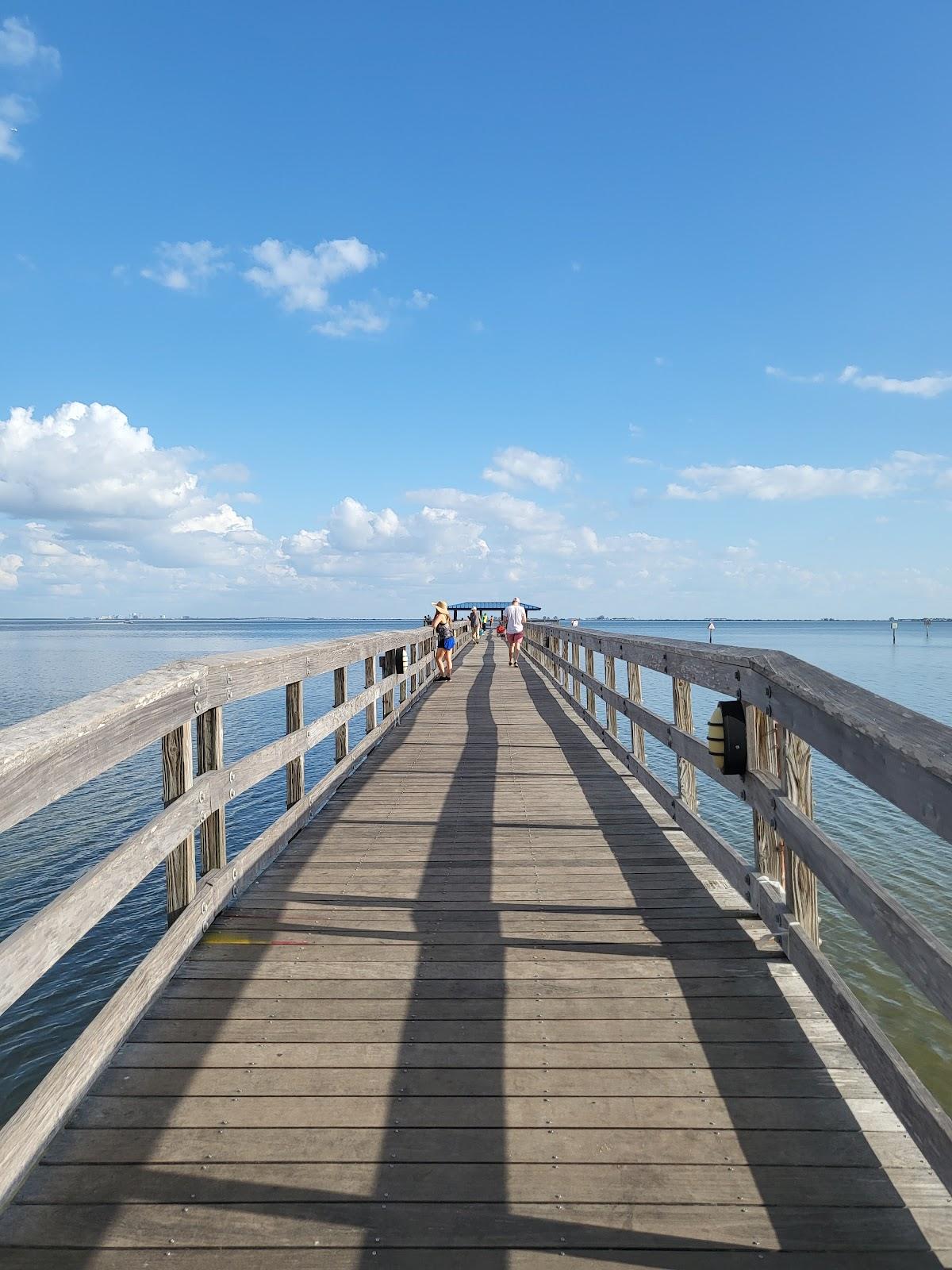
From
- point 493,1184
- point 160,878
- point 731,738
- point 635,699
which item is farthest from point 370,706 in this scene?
point 493,1184

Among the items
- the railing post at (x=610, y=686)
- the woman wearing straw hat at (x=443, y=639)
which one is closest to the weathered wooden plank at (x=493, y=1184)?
the railing post at (x=610, y=686)

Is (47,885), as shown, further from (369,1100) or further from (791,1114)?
(791,1114)

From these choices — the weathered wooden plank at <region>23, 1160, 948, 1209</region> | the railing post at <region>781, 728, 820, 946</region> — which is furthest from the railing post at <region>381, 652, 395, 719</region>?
Answer: the weathered wooden plank at <region>23, 1160, 948, 1209</region>

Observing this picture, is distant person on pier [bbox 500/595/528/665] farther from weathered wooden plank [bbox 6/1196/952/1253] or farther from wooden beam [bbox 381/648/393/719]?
weathered wooden plank [bbox 6/1196/952/1253]

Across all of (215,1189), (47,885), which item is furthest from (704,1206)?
(47,885)

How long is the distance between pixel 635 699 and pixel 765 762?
9.63ft

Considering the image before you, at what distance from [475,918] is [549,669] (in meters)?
14.5

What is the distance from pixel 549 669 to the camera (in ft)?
59.2

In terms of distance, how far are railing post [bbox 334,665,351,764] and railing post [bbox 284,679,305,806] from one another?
2.72 ft

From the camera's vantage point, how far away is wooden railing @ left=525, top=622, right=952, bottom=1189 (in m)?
1.75

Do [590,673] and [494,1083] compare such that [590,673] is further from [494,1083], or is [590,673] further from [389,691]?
[494,1083]

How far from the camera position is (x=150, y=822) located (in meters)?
2.55

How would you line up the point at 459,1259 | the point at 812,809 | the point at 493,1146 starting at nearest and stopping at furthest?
the point at 459,1259 → the point at 493,1146 → the point at 812,809

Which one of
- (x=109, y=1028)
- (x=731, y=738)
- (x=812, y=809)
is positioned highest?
(x=731, y=738)
